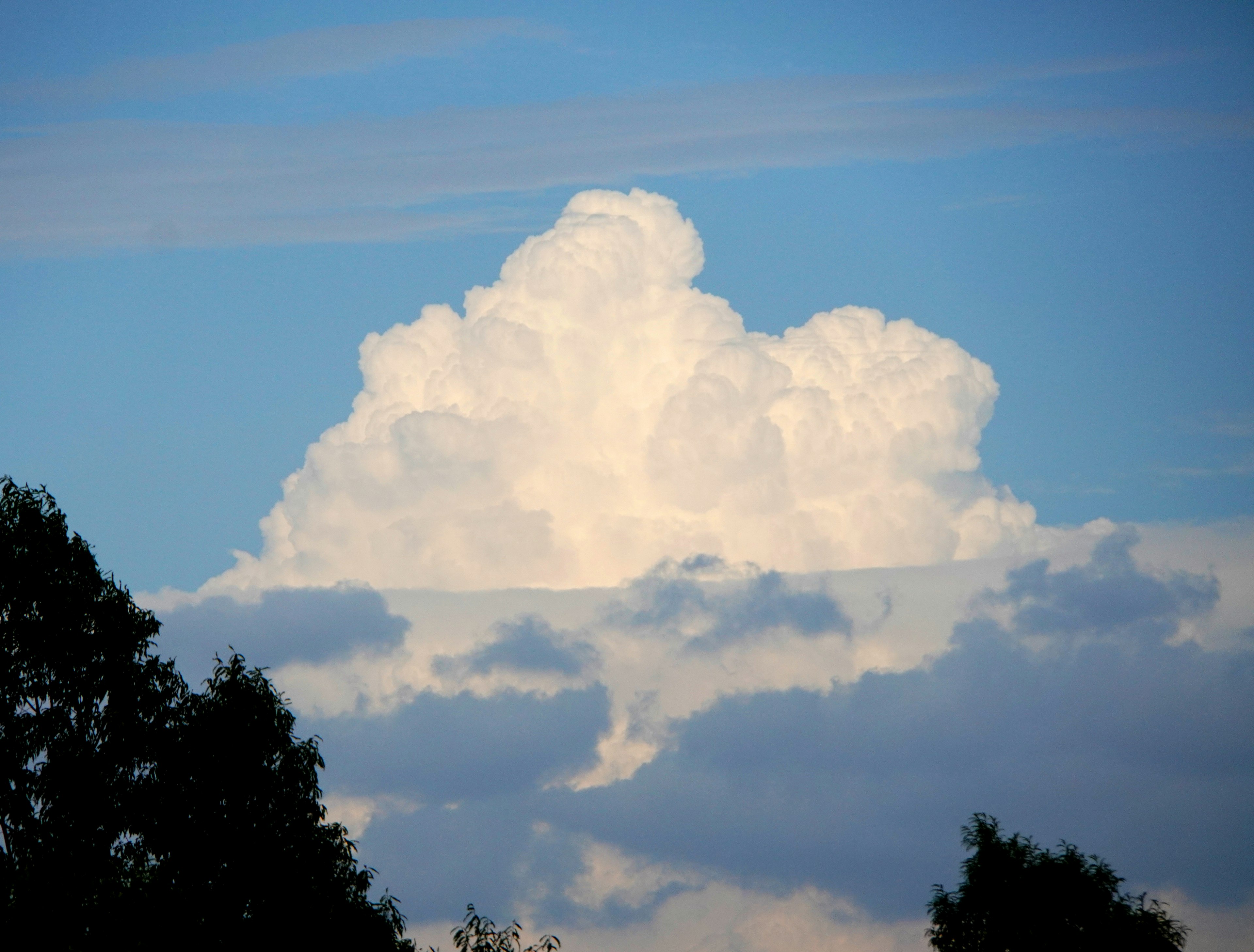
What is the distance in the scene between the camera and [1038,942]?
2233 inches

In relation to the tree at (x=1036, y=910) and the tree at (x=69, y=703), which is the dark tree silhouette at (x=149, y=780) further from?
the tree at (x=1036, y=910)

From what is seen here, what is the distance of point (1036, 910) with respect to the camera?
2281 inches

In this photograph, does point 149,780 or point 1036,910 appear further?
point 1036,910

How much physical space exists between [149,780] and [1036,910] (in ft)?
125

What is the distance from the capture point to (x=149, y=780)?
35406 mm

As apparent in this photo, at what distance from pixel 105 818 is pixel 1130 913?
134 feet

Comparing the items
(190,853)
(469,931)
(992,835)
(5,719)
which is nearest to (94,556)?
(5,719)

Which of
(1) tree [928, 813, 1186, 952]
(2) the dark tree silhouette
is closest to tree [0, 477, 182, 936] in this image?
(2) the dark tree silhouette

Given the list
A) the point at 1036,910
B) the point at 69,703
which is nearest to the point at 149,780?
the point at 69,703

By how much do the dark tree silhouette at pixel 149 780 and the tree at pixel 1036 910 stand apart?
31600 millimetres

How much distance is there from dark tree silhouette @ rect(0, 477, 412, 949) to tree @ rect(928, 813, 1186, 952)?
31.6 meters

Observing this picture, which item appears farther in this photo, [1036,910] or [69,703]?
[1036,910]

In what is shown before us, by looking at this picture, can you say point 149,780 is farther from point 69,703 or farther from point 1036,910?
point 1036,910

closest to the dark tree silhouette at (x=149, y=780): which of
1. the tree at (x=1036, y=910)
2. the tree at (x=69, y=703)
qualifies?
the tree at (x=69, y=703)
